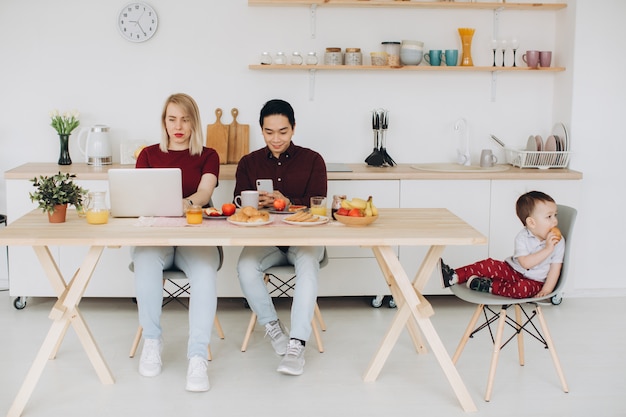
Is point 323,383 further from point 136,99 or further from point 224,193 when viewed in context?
point 136,99

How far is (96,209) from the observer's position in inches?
130

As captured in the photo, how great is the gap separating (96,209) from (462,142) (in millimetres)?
2665

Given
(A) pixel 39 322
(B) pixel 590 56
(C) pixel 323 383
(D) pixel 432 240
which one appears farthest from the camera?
(B) pixel 590 56

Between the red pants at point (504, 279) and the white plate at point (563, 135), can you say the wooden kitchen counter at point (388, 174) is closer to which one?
the white plate at point (563, 135)

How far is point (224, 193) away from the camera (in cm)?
463

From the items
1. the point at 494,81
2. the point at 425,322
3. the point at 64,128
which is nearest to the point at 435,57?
the point at 494,81

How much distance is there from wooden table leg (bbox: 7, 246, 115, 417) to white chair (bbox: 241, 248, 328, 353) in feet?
2.47

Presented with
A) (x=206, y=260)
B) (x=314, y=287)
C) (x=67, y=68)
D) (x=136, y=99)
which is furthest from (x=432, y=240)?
(x=67, y=68)

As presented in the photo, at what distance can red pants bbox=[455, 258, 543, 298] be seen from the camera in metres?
3.37

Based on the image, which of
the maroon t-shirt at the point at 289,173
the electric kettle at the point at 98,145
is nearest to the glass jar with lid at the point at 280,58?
the maroon t-shirt at the point at 289,173

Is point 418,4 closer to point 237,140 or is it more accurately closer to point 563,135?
point 563,135

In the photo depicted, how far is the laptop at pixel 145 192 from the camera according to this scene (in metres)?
3.37

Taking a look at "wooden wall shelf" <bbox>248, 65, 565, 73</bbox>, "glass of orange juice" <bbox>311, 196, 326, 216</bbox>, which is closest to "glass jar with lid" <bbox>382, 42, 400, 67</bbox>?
"wooden wall shelf" <bbox>248, 65, 565, 73</bbox>

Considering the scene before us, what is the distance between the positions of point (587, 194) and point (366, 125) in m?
1.45
